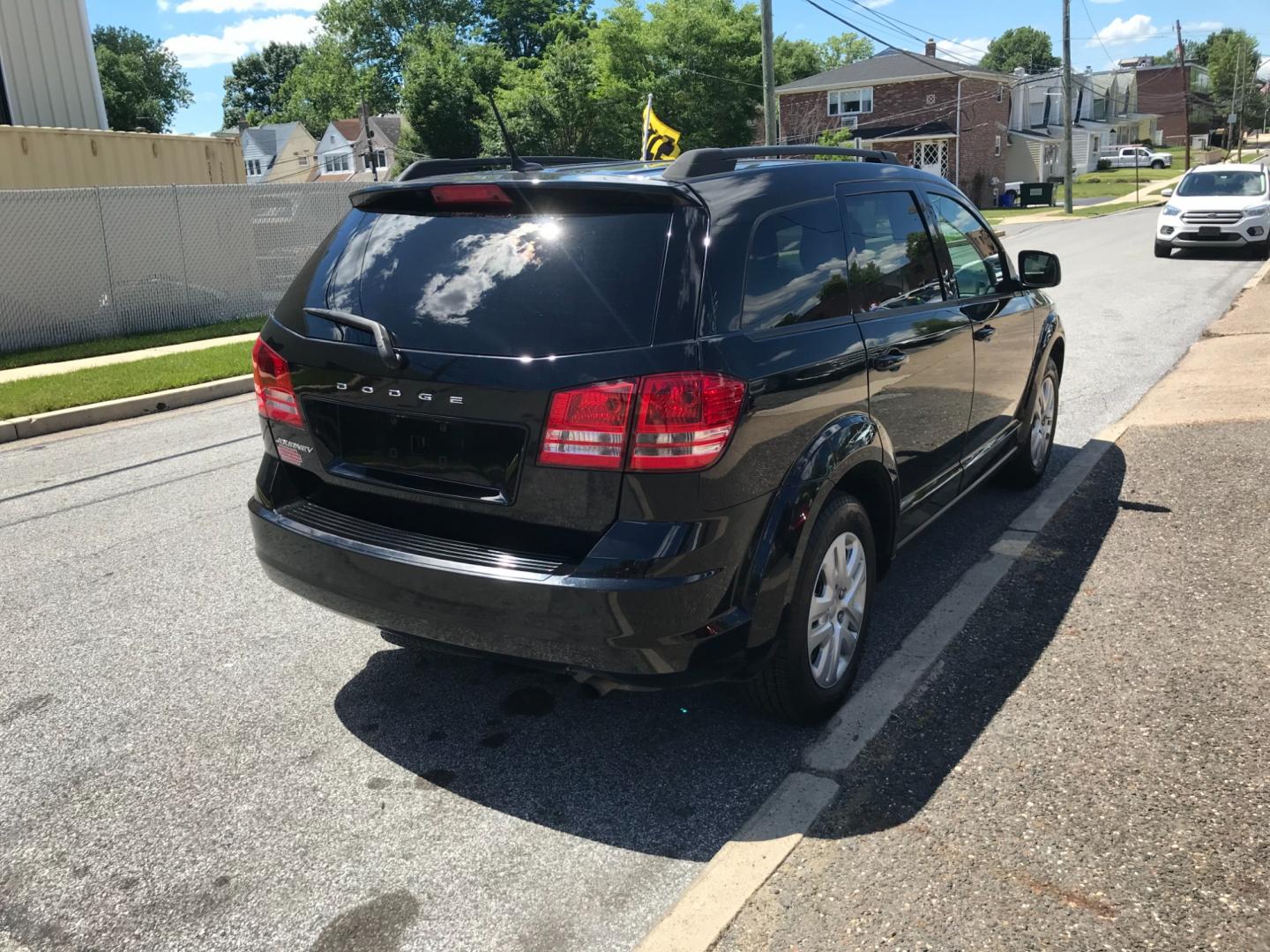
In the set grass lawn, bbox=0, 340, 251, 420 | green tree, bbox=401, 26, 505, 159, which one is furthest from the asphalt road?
green tree, bbox=401, 26, 505, 159

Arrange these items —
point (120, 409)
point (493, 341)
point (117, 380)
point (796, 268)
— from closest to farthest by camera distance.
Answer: point (493, 341), point (796, 268), point (120, 409), point (117, 380)

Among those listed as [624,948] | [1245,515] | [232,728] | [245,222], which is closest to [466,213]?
[232,728]

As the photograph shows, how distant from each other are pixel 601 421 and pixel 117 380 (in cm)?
918

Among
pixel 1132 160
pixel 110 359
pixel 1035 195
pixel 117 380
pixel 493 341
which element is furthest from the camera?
pixel 1132 160

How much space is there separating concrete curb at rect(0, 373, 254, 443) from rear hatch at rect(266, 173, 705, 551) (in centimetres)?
Answer: 660

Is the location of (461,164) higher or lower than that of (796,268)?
higher

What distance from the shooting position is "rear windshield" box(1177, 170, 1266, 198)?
19719 mm

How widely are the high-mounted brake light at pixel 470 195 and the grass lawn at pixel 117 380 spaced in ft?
23.7

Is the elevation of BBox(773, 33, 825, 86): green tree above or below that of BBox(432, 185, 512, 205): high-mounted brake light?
above

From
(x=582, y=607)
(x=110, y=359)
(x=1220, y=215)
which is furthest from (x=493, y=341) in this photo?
(x=1220, y=215)

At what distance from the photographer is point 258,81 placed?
387 feet

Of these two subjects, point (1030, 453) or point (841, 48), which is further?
point (841, 48)

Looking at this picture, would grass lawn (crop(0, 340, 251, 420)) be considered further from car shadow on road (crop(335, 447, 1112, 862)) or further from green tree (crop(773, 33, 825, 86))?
green tree (crop(773, 33, 825, 86))

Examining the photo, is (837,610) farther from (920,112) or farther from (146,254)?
(920,112)
